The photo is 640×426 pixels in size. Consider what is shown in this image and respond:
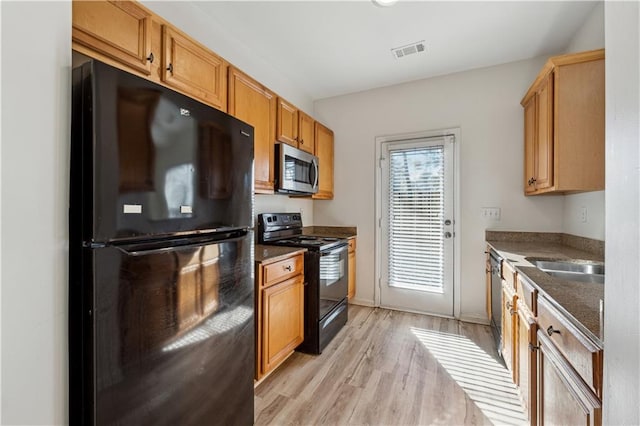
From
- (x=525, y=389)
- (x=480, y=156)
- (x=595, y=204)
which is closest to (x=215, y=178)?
(x=525, y=389)

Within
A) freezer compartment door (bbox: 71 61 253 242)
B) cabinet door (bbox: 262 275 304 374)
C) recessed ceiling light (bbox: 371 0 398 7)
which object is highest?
recessed ceiling light (bbox: 371 0 398 7)

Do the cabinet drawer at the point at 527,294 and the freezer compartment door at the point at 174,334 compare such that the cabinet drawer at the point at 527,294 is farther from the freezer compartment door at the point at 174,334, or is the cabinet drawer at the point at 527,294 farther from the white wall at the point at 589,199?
the freezer compartment door at the point at 174,334

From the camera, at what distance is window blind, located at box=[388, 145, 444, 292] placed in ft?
10.0

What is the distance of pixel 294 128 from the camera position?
2.67 meters

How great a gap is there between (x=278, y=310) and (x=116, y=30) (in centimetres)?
178

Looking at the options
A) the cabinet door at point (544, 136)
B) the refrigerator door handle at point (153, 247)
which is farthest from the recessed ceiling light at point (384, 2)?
the refrigerator door handle at point (153, 247)

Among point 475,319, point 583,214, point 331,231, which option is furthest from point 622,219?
point 331,231

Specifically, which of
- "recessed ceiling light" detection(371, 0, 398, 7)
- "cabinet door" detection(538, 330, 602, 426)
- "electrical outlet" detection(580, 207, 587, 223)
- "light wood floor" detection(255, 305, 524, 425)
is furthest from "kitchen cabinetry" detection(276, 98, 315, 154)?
"electrical outlet" detection(580, 207, 587, 223)

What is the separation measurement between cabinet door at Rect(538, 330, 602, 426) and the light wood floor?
2.05 ft

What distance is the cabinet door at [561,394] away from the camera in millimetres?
786

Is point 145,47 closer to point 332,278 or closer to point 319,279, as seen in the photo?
point 319,279

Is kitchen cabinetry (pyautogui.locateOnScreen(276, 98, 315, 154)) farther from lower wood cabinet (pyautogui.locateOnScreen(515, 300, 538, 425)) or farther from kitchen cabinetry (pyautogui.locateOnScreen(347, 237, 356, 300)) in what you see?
lower wood cabinet (pyautogui.locateOnScreen(515, 300, 538, 425))

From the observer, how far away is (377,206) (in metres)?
3.34

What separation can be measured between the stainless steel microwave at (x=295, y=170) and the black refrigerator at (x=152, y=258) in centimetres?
101
